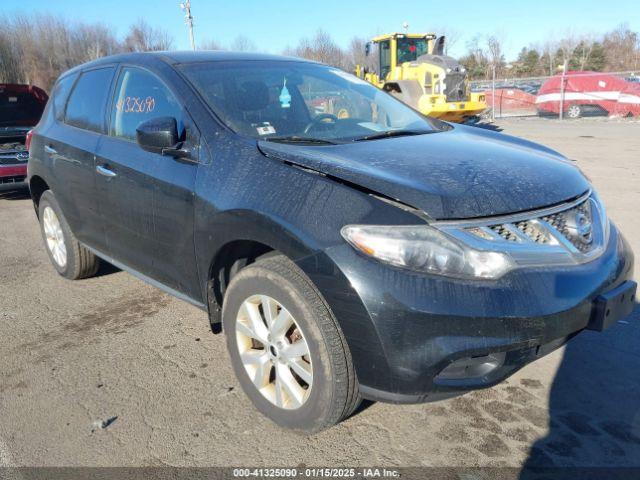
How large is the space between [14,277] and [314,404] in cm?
383

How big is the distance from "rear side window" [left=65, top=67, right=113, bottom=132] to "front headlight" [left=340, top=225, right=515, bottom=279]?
8.16 feet

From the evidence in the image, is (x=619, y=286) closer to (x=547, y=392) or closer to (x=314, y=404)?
(x=547, y=392)

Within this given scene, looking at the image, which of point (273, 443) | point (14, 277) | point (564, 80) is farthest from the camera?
point (564, 80)

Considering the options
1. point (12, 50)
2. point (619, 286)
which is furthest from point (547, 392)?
point (12, 50)

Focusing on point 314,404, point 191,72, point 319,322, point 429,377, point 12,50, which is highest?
point 12,50

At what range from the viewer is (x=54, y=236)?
4766mm

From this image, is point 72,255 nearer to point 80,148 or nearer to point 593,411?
point 80,148

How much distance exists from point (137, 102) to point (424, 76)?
43.9ft

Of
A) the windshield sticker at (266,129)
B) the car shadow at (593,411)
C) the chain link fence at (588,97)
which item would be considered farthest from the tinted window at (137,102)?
the chain link fence at (588,97)

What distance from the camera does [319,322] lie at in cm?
220

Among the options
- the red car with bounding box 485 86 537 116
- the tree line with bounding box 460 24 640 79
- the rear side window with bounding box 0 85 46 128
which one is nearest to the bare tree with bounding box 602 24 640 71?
the tree line with bounding box 460 24 640 79

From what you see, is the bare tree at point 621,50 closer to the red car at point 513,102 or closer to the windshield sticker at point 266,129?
the red car at point 513,102

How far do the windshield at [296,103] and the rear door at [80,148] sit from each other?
37.3 inches

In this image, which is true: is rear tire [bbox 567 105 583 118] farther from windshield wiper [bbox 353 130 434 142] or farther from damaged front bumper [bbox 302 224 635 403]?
damaged front bumper [bbox 302 224 635 403]
